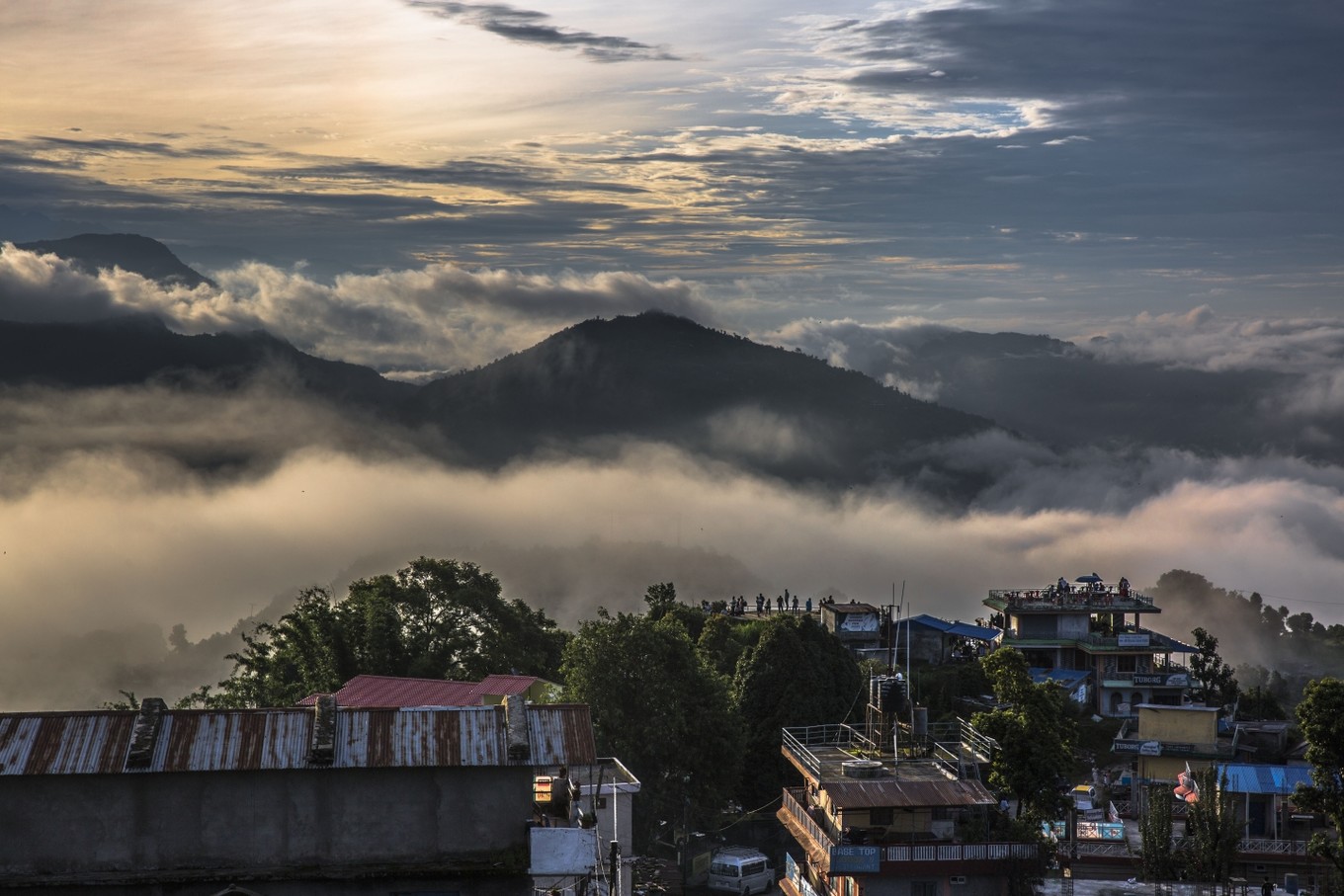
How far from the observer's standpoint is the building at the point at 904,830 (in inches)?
Result: 1825

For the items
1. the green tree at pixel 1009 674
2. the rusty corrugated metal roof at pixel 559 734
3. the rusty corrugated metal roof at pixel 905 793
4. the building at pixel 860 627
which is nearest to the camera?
the rusty corrugated metal roof at pixel 559 734

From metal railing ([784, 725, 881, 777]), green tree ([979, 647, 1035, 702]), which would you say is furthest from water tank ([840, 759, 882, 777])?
green tree ([979, 647, 1035, 702])

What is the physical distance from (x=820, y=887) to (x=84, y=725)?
27416mm

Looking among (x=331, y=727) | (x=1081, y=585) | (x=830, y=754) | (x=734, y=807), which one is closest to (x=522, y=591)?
(x=1081, y=585)

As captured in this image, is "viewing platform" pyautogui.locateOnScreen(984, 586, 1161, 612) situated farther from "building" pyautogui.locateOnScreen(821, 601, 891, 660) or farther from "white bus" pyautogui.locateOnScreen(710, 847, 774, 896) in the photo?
"white bus" pyautogui.locateOnScreen(710, 847, 774, 896)

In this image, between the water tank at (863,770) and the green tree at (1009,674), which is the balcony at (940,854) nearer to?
the water tank at (863,770)

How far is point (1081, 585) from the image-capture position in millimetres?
98375

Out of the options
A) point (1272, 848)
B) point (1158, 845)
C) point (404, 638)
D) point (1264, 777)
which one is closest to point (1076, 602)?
point (1264, 777)

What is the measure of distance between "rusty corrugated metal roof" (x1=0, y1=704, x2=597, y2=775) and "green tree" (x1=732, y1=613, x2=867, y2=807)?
1272 inches

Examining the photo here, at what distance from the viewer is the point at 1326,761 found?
48.0m

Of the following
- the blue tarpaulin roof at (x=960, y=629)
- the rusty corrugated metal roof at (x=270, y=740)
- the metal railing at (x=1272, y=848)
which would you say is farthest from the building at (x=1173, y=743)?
the rusty corrugated metal roof at (x=270, y=740)

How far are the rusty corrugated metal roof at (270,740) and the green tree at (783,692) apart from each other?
32.3m

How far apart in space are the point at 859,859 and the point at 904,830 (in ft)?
7.12

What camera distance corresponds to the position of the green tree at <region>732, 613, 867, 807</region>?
66.2 metres
